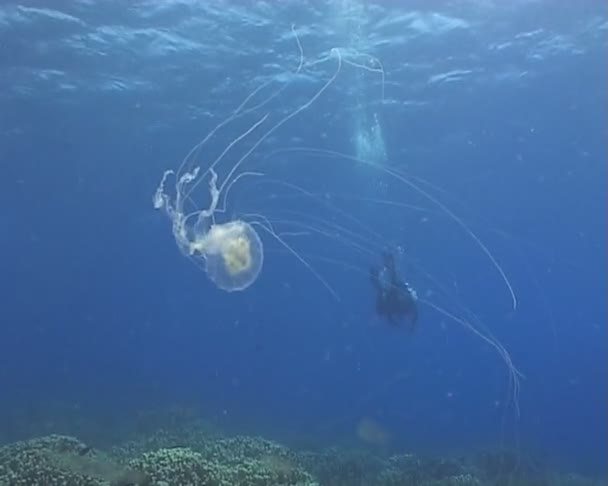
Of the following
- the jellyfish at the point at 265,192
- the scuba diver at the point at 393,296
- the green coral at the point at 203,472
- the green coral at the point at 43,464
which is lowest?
the green coral at the point at 43,464

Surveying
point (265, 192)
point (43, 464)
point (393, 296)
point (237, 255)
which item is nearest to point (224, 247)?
point (237, 255)

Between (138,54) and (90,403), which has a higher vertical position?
(138,54)

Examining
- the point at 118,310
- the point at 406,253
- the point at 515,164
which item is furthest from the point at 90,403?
the point at 118,310

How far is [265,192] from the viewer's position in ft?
125

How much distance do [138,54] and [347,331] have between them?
12086 cm

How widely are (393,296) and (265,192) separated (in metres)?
22.8

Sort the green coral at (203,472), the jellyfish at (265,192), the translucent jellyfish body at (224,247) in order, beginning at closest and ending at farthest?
the green coral at (203,472), the translucent jellyfish body at (224,247), the jellyfish at (265,192)

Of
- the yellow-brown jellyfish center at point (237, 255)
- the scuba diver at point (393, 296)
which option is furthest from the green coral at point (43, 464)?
the scuba diver at point (393, 296)

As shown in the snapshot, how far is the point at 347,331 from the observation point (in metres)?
139

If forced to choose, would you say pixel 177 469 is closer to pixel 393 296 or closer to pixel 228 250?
pixel 228 250

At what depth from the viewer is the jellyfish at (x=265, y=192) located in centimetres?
1017

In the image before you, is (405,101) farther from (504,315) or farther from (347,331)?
(347,331)

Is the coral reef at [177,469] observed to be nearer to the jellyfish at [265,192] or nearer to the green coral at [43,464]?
the green coral at [43,464]

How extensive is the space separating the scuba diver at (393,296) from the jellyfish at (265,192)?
445 mm
